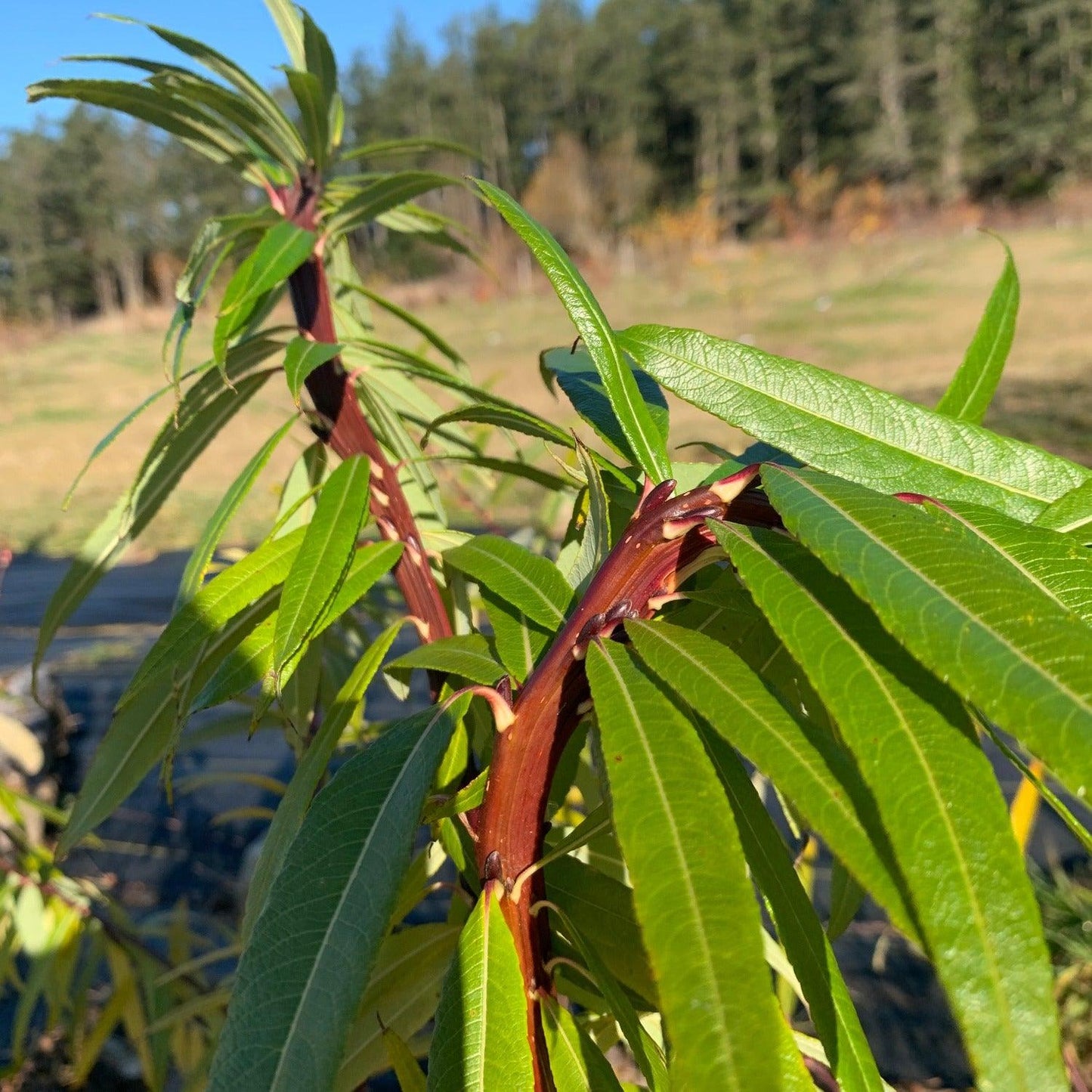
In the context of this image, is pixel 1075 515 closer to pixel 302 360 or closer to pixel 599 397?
pixel 599 397

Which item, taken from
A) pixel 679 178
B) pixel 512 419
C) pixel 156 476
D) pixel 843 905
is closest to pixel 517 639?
pixel 512 419

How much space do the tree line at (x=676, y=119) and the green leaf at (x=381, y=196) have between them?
859 inches

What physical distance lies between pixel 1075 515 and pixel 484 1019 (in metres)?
0.33

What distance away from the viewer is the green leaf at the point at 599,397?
47 centimetres

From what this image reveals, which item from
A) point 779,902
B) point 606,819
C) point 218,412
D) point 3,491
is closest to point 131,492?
point 218,412

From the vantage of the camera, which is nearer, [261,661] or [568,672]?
[568,672]

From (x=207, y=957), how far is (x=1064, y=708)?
3.66ft

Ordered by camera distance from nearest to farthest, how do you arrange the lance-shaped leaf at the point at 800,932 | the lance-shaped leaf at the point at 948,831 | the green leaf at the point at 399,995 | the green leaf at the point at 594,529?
the lance-shaped leaf at the point at 948,831 < the lance-shaped leaf at the point at 800,932 < the green leaf at the point at 594,529 < the green leaf at the point at 399,995

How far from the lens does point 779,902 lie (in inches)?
13.6

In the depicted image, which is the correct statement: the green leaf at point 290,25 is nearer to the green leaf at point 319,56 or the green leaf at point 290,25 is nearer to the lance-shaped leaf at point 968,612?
Result: the green leaf at point 319,56

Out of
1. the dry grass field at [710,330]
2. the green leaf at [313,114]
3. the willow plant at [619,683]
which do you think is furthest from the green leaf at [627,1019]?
the dry grass field at [710,330]

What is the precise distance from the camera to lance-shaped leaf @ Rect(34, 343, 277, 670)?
652 millimetres

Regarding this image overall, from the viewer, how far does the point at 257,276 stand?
54 centimetres

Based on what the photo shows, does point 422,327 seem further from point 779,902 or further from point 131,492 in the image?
point 779,902
